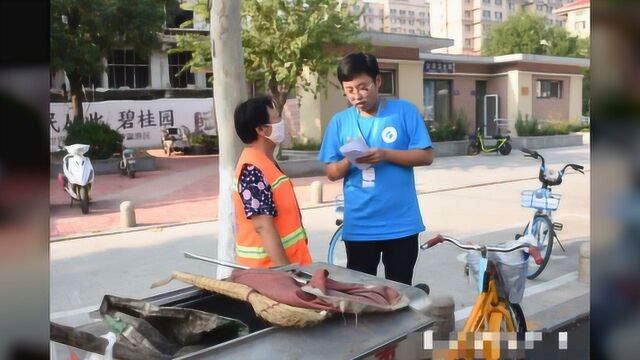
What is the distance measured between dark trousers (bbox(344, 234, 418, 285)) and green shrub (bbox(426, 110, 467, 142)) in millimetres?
15843

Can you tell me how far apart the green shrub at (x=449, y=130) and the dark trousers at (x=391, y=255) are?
52.0 feet

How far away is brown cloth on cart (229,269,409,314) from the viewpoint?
5.65 ft

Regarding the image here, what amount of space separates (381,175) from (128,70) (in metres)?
21.2

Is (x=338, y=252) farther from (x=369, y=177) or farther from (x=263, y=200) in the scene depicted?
(x=263, y=200)

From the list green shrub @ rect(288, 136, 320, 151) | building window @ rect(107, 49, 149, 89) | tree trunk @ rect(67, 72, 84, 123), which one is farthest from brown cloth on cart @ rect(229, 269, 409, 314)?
building window @ rect(107, 49, 149, 89)

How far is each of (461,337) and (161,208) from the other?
831 cm

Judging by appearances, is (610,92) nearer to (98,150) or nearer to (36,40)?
(36,40)

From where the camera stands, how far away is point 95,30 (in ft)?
51.8

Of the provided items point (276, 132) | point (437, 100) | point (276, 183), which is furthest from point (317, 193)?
point (437, 100)

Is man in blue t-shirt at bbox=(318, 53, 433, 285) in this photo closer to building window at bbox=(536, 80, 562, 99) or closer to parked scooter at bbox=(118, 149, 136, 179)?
parked scooter at bbox=(118, 149, 136, 179)

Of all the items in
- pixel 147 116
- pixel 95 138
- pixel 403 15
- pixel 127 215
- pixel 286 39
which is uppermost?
pixel 403 15

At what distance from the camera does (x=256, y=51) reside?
1339cm

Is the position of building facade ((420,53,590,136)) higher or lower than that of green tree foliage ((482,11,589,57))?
lower

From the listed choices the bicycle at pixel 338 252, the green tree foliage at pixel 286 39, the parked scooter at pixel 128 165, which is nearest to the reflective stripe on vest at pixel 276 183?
the bicycle at pixel 338 252
